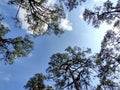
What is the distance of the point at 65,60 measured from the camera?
30.4m

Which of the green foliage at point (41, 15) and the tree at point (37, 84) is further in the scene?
the tree at point (37, 84)

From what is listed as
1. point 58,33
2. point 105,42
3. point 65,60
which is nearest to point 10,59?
point 58,33

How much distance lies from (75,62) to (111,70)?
22.6 ft

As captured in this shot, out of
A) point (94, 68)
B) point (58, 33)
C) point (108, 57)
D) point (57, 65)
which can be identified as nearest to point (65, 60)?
point (57, 65)

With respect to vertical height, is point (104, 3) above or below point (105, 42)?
above

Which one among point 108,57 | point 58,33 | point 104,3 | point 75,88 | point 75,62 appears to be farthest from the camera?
point 75,62

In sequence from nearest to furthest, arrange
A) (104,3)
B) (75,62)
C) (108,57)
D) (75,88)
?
(104,3), (108,57), (75,88), (75,62)

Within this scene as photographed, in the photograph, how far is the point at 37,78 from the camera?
100.0 feet

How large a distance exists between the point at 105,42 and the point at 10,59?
338 inches

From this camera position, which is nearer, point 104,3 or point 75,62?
point 104,3

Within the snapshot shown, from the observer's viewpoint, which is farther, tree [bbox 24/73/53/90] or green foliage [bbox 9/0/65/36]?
tree [bbox 24/73/53/90]

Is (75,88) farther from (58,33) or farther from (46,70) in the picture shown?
(58,33)

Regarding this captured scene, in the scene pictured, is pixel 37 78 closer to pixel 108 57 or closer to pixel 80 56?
pixel 80 56

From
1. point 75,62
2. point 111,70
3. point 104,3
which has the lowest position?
point 111,70
